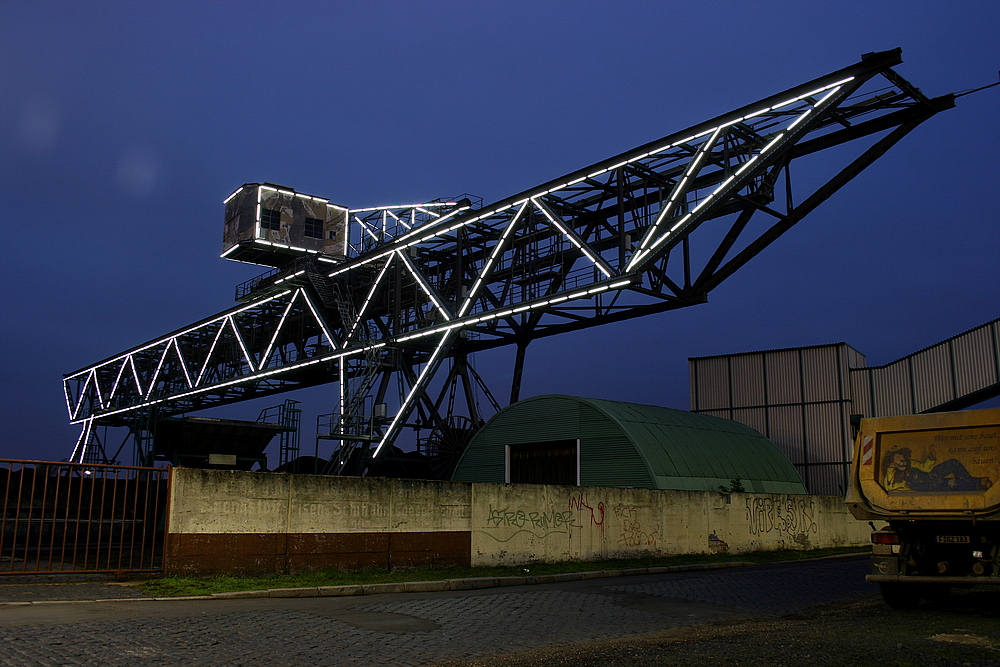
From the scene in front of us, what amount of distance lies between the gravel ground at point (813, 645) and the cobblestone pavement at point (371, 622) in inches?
27.7

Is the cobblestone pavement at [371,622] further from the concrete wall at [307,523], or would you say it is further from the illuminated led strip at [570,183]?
the illuminated led strip at [570,183]

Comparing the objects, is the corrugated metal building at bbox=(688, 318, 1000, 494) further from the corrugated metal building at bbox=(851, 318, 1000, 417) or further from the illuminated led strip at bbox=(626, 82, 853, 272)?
the illuminated led strip at bbox=(626, 82, 853, 272)

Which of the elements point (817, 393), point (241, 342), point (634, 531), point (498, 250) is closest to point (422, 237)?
point (498, 250)

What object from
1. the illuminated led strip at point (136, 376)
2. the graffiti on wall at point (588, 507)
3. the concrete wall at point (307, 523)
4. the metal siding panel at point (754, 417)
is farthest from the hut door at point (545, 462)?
the illuminated led strip at point (136, 376)

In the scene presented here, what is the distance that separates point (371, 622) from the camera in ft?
34.4

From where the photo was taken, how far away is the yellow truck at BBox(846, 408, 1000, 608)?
10.8m

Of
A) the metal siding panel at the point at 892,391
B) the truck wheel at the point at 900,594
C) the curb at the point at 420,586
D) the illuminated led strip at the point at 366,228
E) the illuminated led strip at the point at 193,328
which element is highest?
the illuminated led strip at the point at 366,228

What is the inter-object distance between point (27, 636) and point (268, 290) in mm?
31764

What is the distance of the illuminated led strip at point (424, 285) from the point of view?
28.3 m

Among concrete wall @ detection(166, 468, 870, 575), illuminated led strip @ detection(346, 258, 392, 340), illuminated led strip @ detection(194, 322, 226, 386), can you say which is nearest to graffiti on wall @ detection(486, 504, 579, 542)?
concrete wall @ detection(166, 468, 870, 575)

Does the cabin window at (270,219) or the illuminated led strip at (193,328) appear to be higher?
the cabin window at (270,219)

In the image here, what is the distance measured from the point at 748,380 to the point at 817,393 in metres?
3.88

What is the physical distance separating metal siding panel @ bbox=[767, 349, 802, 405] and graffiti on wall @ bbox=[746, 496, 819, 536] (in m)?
17.8

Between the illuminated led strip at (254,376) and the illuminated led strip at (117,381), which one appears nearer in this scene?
the illuminated led strip at (254,376)
